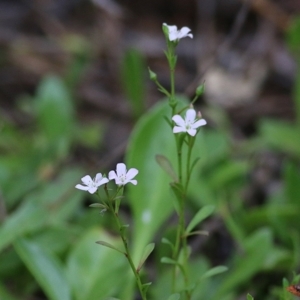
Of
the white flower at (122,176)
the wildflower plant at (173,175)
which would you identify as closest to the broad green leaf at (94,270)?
the wildflower plant at (173,175)

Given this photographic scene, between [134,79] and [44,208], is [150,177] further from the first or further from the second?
[134,79]

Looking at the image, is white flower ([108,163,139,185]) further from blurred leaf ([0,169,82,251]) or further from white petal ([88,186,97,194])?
blurred leaf ([0,169,82,251])

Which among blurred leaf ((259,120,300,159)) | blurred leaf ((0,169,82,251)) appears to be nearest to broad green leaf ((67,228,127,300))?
blurred leaf ((0,169,82,251))

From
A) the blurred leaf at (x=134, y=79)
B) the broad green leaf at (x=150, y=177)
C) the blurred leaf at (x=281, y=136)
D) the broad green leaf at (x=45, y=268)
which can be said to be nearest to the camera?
the broad green leaf at (x=45, y=268)

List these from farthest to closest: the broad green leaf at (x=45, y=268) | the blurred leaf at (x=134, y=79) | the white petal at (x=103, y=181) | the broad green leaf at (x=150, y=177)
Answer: the blurred leaf at (x=134, y=79) → the broad green leaf at (x=150, y=177) → the broad green leaf at (x=45, y=268) → the white petal at (x=103, y=181)

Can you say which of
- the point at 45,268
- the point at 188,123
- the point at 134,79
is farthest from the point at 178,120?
the point at 134,79

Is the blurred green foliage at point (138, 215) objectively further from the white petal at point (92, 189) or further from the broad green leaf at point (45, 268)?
the white petal at point (92, 189)
